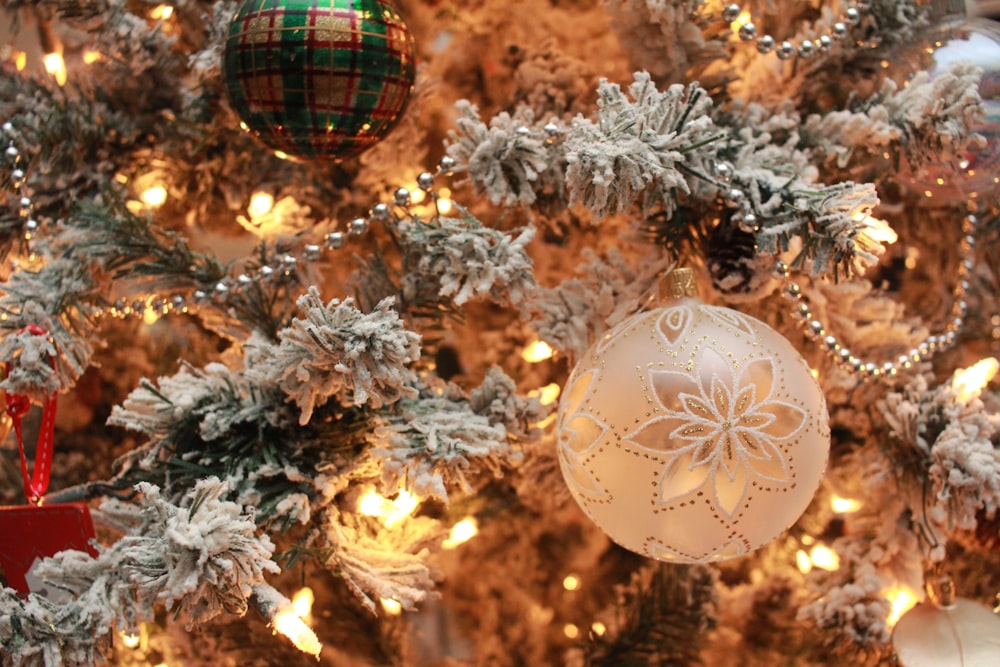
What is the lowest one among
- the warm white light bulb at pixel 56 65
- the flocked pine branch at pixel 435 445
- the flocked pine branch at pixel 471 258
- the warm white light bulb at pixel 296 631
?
the warm white light bulb at pixel 296 631

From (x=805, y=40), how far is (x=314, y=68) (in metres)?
0.36

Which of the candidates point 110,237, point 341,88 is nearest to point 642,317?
point 341,88

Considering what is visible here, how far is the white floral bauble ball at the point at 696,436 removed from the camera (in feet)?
1.59

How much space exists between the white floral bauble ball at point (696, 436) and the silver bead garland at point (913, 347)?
86 millimetres

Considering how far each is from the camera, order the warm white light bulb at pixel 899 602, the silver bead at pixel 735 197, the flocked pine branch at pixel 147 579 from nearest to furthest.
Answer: the flocked pine branch at pixel 147 579 < the silver bead at pixel 735 197 < the warm white light bulb at pixel 899 602

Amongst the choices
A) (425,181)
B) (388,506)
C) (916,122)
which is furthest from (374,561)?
(916,122)

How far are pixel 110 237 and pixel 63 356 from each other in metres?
0.09

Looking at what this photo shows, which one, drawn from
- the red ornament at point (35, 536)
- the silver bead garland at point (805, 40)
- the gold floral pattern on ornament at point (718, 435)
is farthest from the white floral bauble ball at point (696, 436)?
the red ornament at point (35, 536)

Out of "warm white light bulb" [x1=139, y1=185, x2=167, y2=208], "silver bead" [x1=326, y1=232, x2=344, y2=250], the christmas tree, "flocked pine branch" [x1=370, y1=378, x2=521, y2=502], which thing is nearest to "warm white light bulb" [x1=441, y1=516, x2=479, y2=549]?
the christmas tree

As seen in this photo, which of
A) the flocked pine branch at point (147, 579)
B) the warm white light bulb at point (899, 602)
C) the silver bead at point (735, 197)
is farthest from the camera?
the warm white light bulb at point (899, 602)

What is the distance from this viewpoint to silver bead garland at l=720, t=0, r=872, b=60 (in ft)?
1.94

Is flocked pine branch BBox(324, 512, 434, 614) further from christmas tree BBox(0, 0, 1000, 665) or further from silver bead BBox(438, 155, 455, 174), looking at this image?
silver bead BBox(438, 155, 455, 174)

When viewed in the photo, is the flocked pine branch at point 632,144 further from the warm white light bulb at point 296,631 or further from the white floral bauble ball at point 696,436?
the warm white light bulb at point 296,631

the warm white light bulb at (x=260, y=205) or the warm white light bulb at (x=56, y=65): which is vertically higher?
the warm white light bulb at (x=56, y=65)
